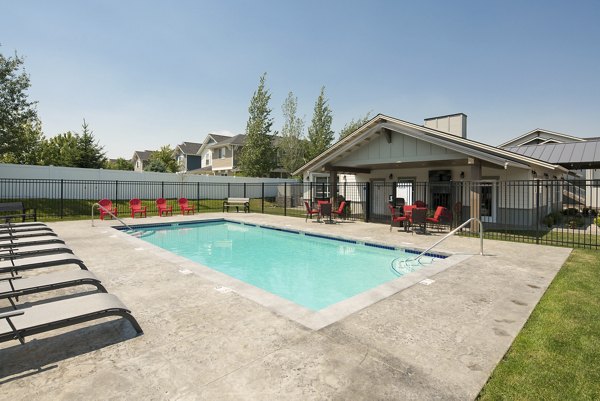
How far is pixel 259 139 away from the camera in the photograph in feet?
112

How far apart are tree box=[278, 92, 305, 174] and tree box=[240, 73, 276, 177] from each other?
7.13 feet

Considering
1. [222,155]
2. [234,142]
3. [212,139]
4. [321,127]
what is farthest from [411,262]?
[212,139]

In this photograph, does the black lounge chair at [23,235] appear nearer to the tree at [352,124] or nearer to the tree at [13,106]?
the tree at [13,106]

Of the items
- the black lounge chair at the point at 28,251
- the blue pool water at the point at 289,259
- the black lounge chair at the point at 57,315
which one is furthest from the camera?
the blue pool water at the point at 289,259

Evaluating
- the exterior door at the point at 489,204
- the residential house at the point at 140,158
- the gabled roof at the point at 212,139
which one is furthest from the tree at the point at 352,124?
the residential house at the point at 140,158

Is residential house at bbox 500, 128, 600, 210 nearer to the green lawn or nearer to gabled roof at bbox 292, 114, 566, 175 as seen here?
gabled roof at bbox 292, 114, 566, 175

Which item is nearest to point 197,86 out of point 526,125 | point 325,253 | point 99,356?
point 325,253

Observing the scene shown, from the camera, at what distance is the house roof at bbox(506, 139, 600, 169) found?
18.7 metres

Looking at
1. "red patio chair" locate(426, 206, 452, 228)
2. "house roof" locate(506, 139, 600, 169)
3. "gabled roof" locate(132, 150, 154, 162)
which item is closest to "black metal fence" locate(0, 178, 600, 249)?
"red patio chair" locate(426, 206, 452, 228)

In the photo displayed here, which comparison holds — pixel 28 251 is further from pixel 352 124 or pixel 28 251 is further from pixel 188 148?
pixel 188 148

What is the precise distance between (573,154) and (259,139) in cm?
2727

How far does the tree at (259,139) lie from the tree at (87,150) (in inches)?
586

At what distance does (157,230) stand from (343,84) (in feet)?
60.3

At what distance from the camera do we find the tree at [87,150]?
2970 centimetres
